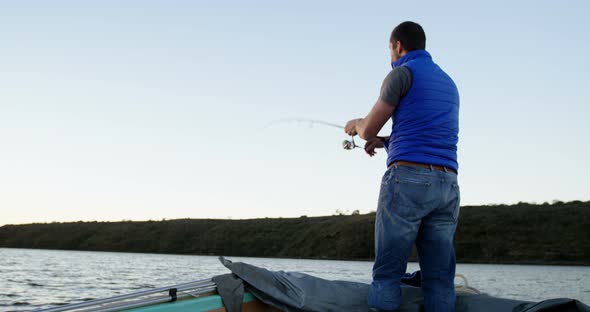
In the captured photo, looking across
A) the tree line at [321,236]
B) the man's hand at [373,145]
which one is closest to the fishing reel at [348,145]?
the man's hand at [373,145]

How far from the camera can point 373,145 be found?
3.70 metres

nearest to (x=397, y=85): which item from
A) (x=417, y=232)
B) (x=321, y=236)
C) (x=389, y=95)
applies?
(x=389, y=95)

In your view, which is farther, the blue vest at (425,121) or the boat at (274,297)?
the blue vest at (425,121)

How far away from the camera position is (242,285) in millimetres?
3385

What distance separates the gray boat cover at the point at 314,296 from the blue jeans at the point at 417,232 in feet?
0.55

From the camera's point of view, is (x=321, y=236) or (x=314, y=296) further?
(x=321, y=236)

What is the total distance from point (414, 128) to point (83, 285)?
19634mm

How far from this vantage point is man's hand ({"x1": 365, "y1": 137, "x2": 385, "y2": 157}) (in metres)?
3.65

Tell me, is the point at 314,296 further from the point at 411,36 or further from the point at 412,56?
the point at 411,36

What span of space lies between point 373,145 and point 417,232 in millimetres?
657

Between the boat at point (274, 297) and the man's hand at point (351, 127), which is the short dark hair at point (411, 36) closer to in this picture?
the man's hand at point (351, 127)

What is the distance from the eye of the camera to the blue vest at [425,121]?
3.26 meters

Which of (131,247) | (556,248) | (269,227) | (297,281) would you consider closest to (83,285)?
(297,281)

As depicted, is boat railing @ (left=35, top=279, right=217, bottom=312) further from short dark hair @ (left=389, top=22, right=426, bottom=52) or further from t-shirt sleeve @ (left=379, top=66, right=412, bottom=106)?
short dark hair @ (left=389, top=22, right=426, bottom=52)
